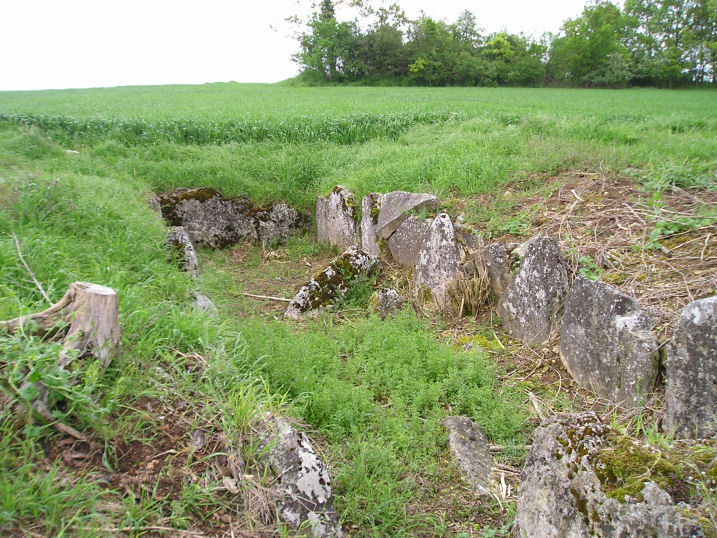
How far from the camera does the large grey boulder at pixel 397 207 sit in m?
6.35

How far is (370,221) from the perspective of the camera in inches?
277

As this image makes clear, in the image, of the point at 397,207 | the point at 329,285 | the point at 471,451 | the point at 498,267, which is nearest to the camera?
the point at 471,451

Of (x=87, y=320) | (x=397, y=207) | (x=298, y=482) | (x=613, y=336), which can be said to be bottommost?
(x=298, y=482)

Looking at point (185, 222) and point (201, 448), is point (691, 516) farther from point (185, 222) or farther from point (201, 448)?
point (185, 222)

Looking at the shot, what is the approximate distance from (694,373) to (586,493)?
5.11 ft

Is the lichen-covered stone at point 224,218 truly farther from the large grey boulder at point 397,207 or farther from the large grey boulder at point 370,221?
the large grey boulder at point 397,207

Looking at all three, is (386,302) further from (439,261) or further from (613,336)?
(613,336)

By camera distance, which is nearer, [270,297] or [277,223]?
[270,297]

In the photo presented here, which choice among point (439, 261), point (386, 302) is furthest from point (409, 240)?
point (386, 302)

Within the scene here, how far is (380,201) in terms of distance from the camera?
7027 mm

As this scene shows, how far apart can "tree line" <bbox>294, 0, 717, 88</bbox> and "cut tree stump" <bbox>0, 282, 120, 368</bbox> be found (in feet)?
126

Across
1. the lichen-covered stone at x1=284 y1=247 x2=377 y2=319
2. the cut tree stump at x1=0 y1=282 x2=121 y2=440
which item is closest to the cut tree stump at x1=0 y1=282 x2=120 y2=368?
the cut tree stump at x1=0 y1=282 x2=121 y2=440

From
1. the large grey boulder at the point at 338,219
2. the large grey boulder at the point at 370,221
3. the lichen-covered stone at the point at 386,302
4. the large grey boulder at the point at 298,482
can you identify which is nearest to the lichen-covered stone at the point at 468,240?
the lichen-covered stone at the point at 386,302

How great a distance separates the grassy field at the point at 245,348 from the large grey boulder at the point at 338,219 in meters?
0.32
